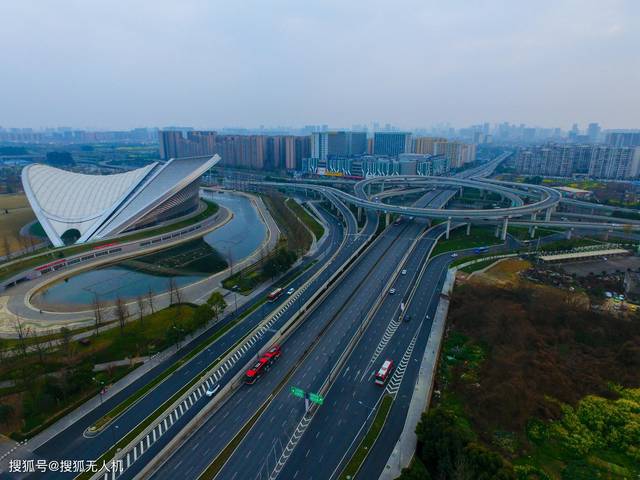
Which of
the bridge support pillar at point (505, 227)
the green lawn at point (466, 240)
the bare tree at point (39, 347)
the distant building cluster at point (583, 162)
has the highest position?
the distant building cluster at point (583, 162)

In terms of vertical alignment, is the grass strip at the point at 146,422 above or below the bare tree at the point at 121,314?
below

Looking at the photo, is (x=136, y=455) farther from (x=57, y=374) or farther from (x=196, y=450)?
(x=57, y=374)

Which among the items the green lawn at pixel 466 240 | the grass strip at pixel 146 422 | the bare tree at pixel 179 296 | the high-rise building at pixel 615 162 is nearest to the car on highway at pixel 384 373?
the grass strip at pixel 146 422

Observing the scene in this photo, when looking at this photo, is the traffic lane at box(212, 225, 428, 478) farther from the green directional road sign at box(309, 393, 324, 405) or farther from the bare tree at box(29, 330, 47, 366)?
the bare tree at box(29, 330, 47, 366)

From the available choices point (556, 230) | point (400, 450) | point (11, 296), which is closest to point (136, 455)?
point (400, 450)

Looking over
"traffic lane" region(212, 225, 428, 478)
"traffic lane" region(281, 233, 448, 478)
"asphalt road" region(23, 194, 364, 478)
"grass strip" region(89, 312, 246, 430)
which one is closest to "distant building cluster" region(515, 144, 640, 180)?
"traffic lane" region(212, 225, 428, 478)

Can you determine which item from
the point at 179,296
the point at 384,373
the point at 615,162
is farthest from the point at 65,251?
the point at 615,162

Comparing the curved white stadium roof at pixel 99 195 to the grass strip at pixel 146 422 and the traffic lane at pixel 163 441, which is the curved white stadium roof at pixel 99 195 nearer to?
the grass strip at pixel 146 422

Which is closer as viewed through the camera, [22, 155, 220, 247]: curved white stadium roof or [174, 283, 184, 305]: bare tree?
[174, 283, 184, 305]: bare tree
